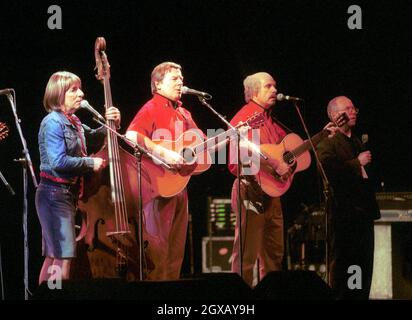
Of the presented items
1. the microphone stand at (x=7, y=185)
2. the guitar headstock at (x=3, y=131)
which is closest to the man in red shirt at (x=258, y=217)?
the microphone stand at (x=7, y=185)

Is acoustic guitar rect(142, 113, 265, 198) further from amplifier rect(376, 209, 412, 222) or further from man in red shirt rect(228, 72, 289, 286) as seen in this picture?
amplifier rect(376, 209, 412, 222)

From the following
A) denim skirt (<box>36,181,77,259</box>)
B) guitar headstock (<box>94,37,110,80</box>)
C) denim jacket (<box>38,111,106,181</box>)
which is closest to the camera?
denim skirt (<box>36,181,77,259</box>)

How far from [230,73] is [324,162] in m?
1.29

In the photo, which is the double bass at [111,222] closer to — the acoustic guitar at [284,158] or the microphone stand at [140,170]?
the microphone stand at [140,170]

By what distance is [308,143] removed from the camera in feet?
23.6

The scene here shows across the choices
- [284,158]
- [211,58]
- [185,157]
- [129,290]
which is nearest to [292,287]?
[129,290]

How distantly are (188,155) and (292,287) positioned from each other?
6.31 ft

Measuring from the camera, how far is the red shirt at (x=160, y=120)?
22.1 ft

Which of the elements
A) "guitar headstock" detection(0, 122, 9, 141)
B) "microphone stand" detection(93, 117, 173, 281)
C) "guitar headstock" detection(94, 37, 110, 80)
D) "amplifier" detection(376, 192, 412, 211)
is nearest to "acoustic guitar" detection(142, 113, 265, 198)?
"microphone stand" detection(93, 117, 173, 281)

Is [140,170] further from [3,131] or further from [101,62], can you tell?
[3,131]

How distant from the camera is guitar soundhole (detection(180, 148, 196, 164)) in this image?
6750 mm

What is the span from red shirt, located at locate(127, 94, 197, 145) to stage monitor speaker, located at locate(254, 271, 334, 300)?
1968 millimetres

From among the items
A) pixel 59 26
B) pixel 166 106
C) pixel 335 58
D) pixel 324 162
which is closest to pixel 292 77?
pixel 335 58

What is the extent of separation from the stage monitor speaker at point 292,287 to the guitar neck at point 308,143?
205cm
